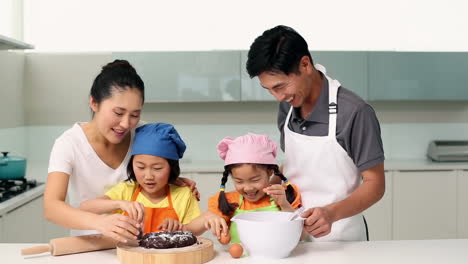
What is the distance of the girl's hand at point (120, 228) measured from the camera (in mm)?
1560

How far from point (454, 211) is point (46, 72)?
3518mm

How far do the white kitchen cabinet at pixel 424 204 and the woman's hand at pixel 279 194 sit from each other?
2661 millimetres

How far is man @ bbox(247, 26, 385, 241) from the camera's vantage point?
1867mm

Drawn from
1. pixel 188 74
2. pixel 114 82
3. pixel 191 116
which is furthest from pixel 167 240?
pixel 191 116

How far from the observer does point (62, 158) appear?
1912 mm

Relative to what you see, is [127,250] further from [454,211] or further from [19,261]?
[454,211]

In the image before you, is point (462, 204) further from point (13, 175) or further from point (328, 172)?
point (13, 175)

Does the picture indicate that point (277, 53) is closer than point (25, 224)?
Yes

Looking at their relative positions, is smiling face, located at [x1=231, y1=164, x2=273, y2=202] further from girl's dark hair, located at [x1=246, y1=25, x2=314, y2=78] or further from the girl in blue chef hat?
girl's dark hair, located at [x1=246, y1=25, x2=314, y2=78]

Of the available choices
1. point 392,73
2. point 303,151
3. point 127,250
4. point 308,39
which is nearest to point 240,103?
point 308,39

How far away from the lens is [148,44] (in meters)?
4.85

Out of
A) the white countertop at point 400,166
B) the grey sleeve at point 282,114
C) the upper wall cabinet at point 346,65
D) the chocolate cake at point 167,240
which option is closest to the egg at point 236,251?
the chocolate cake at point 167,240

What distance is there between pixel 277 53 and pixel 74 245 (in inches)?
34.4

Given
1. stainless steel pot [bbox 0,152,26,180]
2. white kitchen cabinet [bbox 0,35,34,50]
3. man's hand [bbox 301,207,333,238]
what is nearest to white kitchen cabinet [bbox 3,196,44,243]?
stainless steel pot [bbox 0,152,26,180]
